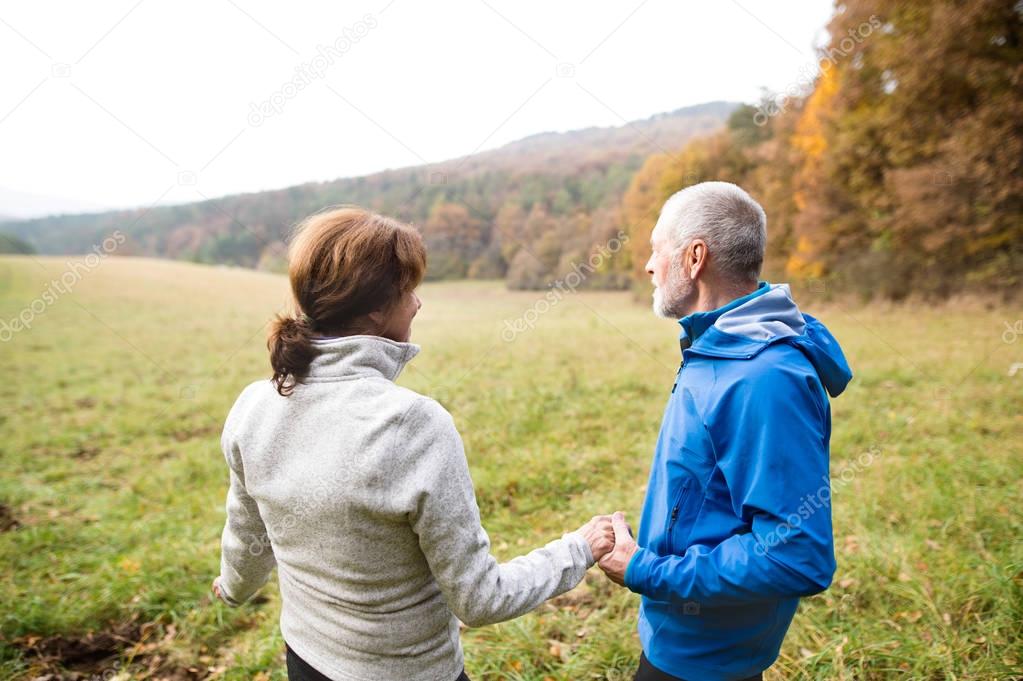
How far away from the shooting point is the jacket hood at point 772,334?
1501 millimetres

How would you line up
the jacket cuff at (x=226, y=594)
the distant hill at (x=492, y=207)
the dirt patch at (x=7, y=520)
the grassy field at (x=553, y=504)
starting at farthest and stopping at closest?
the distant hill at (x=492, y=207), the dirt patch at (x=7, y=520), the grassy field at (x=553, y=504), the jacket cuff at (x=226, y=594)

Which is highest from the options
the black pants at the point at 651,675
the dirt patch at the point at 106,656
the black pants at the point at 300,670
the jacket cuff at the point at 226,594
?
the jacket cuff at the point at 226,594

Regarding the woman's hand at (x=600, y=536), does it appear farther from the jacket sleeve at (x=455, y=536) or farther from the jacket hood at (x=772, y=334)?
the jacket hood at (x=772, y=334)

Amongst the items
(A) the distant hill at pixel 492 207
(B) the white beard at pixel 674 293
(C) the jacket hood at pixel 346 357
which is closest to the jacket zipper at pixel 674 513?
(B) the white beard at pixel 674 293

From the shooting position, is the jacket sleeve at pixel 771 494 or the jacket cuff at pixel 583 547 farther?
the jacket cuff at pixel 583 547

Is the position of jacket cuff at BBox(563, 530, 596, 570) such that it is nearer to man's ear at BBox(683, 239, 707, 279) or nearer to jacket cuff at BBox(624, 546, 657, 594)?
jacket cuff at BBox(624, 546, 657, 594)

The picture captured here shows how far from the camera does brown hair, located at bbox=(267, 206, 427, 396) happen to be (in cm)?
135

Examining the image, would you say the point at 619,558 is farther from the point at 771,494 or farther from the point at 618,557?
the point at 771,494

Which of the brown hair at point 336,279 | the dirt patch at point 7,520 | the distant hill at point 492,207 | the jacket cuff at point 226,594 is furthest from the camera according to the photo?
the distant hill at point 492,207

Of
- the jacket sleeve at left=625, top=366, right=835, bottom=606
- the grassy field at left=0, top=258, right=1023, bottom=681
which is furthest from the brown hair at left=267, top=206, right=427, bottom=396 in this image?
the grassy field at left=0, top=258, right=1023, bottom=681

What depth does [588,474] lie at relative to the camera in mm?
5441

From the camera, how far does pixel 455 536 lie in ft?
4.25

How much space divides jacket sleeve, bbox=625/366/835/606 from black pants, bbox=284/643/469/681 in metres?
0.79

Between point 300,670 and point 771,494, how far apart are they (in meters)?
1.34
